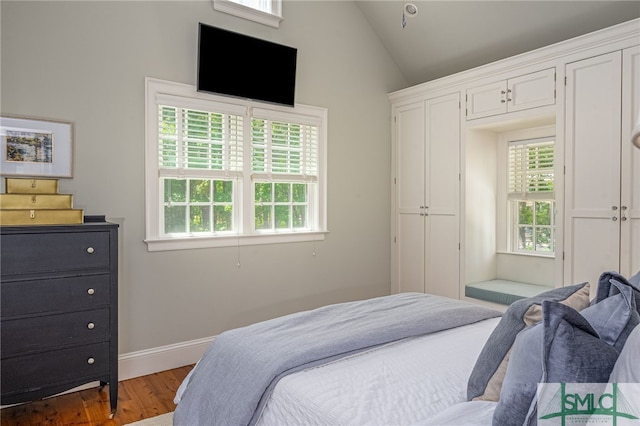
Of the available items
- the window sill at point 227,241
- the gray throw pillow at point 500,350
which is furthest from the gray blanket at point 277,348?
the window sill at point 227,241

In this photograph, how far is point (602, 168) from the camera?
295cm

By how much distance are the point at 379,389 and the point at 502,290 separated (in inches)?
103

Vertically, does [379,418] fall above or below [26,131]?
below

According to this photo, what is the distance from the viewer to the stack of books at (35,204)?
88.0 inches

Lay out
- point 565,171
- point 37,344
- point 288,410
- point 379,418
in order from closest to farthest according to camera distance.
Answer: point 379,418, point 288,410, point 37,344, point 565,171

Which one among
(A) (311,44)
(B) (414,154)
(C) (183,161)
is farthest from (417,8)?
(C) (183,161)

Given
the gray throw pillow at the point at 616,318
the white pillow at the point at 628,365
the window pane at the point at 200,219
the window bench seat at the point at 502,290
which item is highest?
the window pane at the point at 200,219

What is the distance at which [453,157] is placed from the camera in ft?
12.9

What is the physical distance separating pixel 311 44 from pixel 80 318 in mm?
2939

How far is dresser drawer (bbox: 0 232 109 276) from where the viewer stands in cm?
217

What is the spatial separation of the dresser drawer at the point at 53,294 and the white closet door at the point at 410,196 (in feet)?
9.52

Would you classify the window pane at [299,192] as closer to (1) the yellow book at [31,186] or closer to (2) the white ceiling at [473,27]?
(2) the white ceiling at [473,27]

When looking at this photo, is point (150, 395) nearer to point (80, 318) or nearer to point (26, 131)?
point (80, 318)

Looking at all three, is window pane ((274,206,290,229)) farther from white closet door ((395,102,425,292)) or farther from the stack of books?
the stack of books
